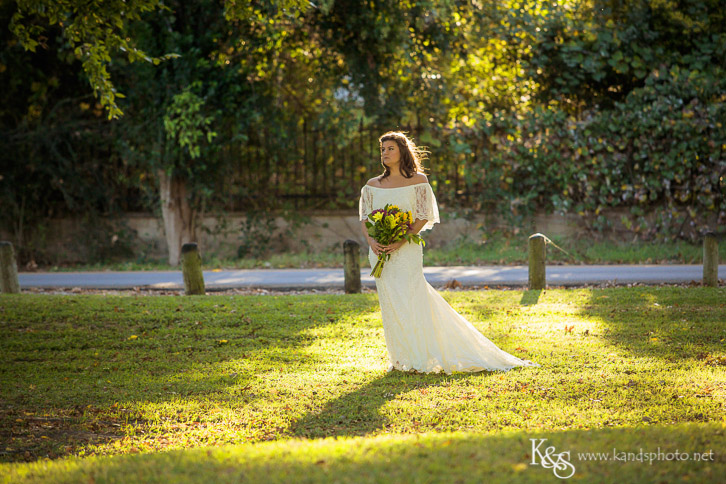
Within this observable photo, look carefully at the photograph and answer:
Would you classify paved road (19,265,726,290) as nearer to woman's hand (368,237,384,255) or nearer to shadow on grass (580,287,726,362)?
shadow on grass (580,287,726,362)

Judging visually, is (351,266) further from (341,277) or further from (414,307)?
(414,307)

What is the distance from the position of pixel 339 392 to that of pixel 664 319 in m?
4.18

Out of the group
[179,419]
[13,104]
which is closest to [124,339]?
[179,419]

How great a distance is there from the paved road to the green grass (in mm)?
871

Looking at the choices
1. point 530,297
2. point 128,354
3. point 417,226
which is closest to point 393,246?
point 417,226

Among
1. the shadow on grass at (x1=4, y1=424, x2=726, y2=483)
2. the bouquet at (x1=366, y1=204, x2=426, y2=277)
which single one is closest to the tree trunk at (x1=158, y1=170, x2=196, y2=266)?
the bouquet at (x1=366, y1=204, x2=426, y2=277)

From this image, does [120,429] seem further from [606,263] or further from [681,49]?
[681,49]

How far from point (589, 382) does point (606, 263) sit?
27.2 feet

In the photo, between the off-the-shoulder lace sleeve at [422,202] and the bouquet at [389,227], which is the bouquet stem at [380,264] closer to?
the bouquet at [389,227]

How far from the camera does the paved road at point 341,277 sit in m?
11.1

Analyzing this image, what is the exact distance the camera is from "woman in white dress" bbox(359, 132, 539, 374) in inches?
240

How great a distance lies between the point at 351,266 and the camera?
33.1 feet

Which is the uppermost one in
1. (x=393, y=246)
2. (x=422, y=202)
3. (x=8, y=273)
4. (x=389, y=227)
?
(x=422, y=202)

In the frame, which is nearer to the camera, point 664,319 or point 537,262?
point 664,319
